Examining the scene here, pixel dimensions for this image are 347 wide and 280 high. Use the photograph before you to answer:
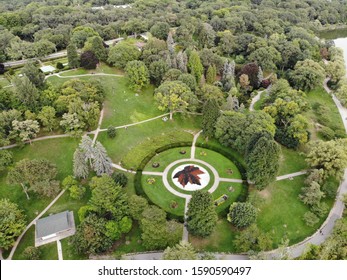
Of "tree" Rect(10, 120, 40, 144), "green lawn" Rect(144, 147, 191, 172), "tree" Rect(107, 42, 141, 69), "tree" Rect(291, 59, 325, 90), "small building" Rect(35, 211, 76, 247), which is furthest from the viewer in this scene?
"tree" Rect(107, 42, 141, 69)

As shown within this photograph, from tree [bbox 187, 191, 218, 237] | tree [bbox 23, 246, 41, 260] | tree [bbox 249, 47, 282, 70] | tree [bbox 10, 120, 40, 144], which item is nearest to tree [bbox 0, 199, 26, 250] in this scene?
tree [bbox 23, 246, 41, 260]

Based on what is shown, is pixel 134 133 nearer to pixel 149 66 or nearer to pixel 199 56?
pixel 149 66

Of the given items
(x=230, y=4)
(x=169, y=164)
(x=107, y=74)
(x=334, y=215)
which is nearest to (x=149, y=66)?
(x=107, y=74)

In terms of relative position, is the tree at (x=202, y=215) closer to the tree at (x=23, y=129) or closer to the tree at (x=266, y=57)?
the tree at (x=23, y=129)

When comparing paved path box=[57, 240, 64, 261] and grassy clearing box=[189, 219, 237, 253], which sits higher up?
paved path box=[57, 240, 64, 261]

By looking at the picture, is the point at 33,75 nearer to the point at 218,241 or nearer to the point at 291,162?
the point at 218,241

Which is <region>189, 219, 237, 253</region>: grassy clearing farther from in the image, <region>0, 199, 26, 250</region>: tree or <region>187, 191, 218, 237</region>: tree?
<region>0, 199, 26, 250</region>: tree
